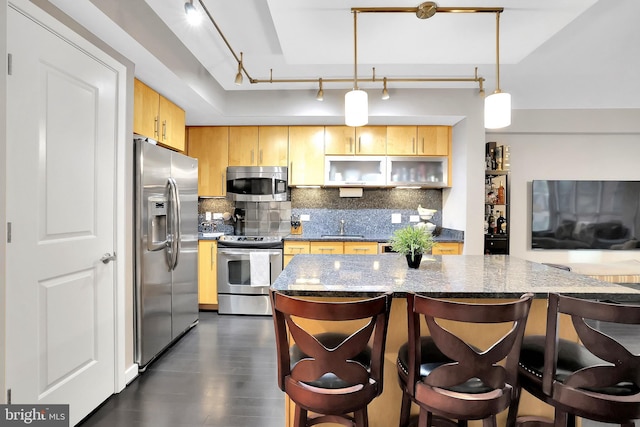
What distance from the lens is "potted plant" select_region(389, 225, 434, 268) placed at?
6.02 feet

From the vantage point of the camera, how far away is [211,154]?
4.08m

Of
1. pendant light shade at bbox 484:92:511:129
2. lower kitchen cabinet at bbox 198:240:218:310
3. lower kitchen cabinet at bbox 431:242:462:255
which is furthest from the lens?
lower kitchen cabinet at bbox 198:240:218:310

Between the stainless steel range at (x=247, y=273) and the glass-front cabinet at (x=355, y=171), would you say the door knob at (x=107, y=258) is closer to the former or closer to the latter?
the stainless steel range at (x=247, y=273)

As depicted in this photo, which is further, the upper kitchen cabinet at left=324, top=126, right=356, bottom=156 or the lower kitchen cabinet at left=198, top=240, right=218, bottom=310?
the upper kitchen cabinet at left=324, top=126, right=356, bottom=156

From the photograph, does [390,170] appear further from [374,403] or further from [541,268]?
[374,403]

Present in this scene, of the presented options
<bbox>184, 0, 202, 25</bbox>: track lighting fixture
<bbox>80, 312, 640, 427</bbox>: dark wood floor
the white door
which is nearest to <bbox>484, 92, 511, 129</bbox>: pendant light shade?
<bbox>80, 312, 640, 427</bbox>: dark wood floor

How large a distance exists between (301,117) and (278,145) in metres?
0.50

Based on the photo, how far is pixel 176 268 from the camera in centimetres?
297


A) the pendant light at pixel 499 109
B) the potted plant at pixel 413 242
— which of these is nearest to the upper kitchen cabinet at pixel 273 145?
the potted plant at pixel 413 242

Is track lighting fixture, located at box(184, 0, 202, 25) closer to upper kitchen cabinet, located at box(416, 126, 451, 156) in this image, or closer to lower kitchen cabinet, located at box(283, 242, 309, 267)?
lower kitchen cabinet, located at box(283, 242, 309, 267)

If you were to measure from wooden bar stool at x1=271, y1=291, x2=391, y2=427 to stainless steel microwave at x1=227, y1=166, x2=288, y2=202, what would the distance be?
2845 mm

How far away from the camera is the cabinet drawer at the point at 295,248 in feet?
12.4

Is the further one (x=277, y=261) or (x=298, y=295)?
(x=277, y=261)

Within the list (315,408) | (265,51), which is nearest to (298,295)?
(315,408)
